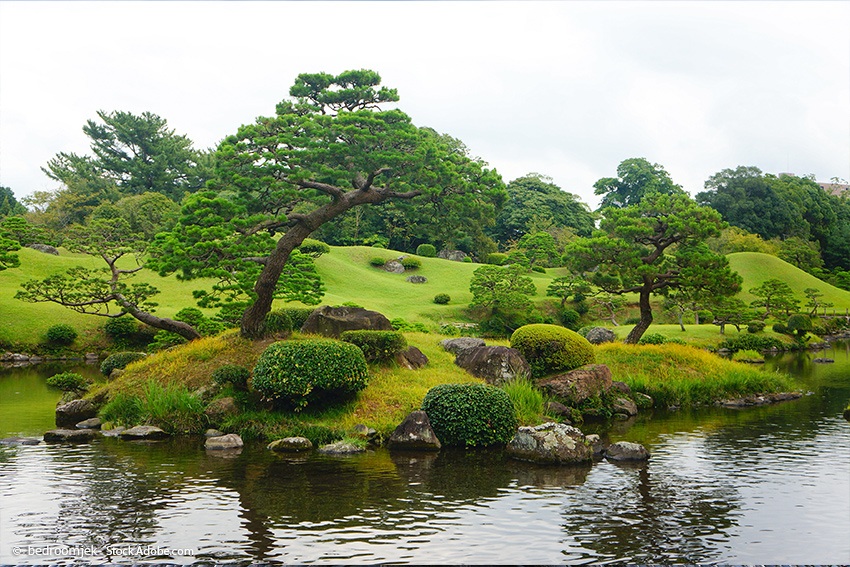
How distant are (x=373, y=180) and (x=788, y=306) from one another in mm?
43385

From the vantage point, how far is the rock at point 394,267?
64500 mm

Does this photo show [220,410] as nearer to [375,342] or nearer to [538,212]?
[375,342]

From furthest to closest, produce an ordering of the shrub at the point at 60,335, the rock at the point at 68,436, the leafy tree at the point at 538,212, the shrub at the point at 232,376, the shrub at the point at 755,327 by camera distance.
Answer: the leafy tree at the point at 538,212 → the shrub at the point at 755,327 → the shrub at the point at 60,335 → the shrub at the point at 232,376 → the rock at the point at 68,436

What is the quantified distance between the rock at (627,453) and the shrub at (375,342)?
8.00 meters

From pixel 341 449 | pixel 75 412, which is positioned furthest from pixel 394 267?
pixel 341 449

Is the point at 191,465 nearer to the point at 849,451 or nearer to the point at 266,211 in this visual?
the point at 266,211

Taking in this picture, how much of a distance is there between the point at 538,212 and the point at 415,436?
68756 millimetres

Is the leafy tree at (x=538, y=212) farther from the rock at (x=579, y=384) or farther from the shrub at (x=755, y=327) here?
the rock at (x=579, y=384)

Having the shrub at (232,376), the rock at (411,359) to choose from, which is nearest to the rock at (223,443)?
the shrub at (232,376)

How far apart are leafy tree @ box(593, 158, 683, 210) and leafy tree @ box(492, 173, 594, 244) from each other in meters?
15.6

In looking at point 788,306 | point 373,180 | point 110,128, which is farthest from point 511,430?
point 110,128

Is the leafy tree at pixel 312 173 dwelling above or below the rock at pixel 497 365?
above

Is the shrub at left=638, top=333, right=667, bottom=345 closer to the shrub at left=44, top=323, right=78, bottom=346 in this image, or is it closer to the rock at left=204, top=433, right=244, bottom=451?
the rock at left=204, top=433, right=244, bottom=451

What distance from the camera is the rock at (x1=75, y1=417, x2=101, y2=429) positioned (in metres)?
19.5
